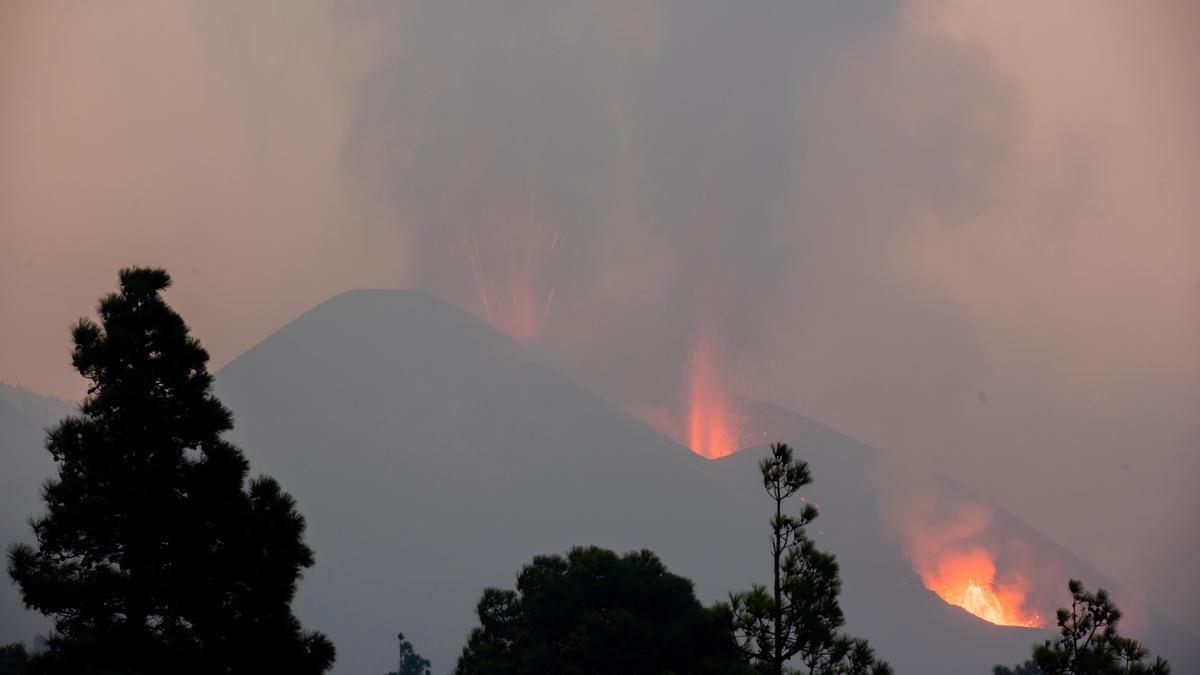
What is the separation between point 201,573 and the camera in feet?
92.3

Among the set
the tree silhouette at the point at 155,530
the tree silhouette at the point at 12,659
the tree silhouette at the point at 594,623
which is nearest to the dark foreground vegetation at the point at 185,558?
the tree silhouette at the point at 155,530

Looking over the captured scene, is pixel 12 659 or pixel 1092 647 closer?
pixel 1092 647

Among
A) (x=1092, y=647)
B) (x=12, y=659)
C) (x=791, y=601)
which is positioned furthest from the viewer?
(x=12, y=659)

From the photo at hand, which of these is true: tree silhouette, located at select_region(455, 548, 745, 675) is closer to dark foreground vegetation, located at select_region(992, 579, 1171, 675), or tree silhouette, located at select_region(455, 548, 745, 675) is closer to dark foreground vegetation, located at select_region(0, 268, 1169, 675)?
dark foreground vegetation, located at select_region(992, 579, 1171, 675)

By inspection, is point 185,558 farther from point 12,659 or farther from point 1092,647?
point 12,659

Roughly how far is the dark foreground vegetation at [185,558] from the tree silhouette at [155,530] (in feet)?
0.12

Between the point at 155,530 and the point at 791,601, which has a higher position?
the point at 155,530

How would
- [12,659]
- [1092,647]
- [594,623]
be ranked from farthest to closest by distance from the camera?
1. [12,659]
2. [594,623]
3. [1092,647]

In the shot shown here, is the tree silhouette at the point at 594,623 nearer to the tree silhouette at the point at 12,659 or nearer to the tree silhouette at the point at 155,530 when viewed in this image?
the tree silhouette at the point at 155,530

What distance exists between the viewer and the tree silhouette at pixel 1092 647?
29.1 meters

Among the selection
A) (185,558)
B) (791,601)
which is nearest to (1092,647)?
(791,601)

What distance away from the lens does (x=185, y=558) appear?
28078mm

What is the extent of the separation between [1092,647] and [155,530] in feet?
84.4

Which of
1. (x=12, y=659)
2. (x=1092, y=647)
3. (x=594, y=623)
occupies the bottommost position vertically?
(x=1092, y=647)
